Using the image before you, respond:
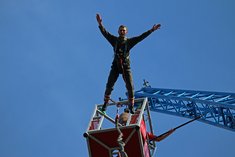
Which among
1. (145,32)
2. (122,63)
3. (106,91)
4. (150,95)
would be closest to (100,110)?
(106,91)

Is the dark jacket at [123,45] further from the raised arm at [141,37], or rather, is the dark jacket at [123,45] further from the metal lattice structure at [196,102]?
the metal lattice structure at [196,102]

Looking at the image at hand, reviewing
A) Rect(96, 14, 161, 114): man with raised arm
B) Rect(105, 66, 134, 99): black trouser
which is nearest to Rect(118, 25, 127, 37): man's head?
Rect(96, 14, 161, 114): man with raised arm

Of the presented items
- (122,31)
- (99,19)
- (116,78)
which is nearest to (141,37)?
(122,31)

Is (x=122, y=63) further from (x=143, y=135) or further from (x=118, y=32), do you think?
(x=143, y=135)

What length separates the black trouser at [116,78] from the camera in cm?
1052

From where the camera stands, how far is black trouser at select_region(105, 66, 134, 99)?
1052 cm

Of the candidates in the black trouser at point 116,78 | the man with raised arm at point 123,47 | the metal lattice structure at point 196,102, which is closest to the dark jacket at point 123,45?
the man with raised arm at point 123,47

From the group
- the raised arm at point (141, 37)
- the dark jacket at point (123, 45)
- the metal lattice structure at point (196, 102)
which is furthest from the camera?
the metal lattice structure at point (196, 102)

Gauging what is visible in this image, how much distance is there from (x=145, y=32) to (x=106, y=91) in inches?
61.4

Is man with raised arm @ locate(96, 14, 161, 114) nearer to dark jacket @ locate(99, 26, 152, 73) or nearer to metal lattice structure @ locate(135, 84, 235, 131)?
dark jacket @ locate(99, 26, 152, 73)

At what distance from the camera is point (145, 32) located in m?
10.4

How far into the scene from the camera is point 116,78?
35.4ft

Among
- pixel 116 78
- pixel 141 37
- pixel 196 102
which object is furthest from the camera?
pixel 196 102

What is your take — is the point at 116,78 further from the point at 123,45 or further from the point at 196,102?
the point at 196,102
